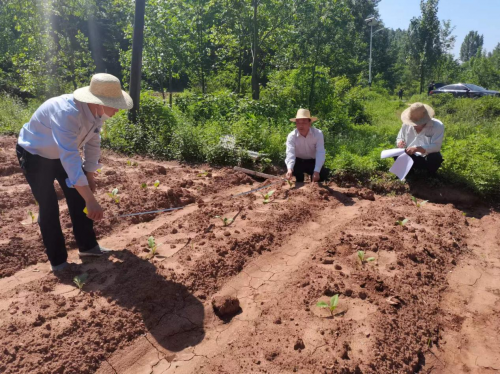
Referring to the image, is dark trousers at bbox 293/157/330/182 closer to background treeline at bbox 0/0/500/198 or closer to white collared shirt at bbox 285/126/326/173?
white collared shirt at bbox 285/126/326/173

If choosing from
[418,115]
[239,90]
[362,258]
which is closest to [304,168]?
[418,115]

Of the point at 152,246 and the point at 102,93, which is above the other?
the point at 102,93

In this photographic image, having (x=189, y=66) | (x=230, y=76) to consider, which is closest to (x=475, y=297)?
(x=189, y=66)

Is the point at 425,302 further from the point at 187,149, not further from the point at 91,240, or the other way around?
the point at 187,149

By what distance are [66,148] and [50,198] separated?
619 millimetres

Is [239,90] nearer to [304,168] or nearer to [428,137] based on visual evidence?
[304,168]

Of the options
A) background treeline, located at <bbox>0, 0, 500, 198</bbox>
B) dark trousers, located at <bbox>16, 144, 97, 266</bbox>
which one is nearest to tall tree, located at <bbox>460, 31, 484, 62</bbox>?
background treeline, located at <bbox>0, 0, 500, 198</bbox>

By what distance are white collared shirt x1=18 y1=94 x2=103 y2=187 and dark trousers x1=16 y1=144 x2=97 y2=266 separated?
0.33 feet

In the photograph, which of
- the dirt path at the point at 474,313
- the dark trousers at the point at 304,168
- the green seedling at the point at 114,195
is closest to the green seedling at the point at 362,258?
the dirt path at the point at 474,313

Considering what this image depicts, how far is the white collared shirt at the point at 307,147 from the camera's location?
202 inches

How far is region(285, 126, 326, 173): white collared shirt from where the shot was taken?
5129mm

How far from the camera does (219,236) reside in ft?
12.6

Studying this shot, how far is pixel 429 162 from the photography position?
17.7 ft

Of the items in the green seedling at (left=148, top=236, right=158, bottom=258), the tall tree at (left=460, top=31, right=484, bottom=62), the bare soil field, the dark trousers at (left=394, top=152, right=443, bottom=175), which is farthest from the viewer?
the tall tree at (left=460, top=31, right=484, bottom=62)
